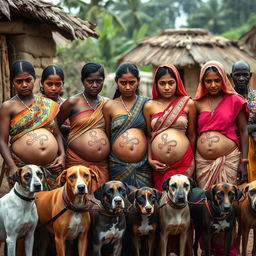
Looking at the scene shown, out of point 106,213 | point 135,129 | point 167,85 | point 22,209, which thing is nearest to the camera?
point 22,209

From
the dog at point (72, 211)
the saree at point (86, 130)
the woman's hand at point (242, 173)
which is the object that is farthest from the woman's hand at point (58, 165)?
the woman's hand at point (242, 173)

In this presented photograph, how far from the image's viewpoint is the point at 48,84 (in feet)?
21.3

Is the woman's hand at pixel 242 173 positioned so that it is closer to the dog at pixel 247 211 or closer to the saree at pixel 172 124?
the dog at pixel 247 211

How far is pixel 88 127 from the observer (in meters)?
6.04

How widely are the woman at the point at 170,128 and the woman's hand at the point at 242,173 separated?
535mm

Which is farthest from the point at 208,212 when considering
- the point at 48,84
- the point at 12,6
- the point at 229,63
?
the point at 229,63

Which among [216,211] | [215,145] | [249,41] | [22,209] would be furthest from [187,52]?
[22,209]

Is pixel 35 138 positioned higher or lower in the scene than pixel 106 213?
higher

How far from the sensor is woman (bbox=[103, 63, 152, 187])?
233 inches

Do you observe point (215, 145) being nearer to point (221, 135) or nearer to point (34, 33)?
point (221, 135)

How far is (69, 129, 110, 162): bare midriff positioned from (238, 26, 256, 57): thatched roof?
1013cm

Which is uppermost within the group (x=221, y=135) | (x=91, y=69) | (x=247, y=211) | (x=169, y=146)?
(x=91, y=69)

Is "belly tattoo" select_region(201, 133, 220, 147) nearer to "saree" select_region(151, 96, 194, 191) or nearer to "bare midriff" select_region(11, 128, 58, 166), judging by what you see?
"saree" select_region(151, 96, 194, 191)

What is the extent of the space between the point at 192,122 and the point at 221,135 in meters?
0.38
